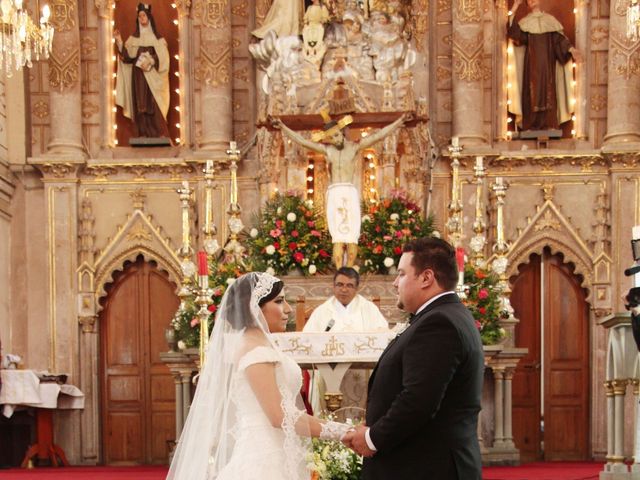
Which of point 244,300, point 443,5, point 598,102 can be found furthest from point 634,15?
point 244,300

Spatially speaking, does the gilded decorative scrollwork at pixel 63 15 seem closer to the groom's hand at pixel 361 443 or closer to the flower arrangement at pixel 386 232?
the flower arrangement at pixel 386 232

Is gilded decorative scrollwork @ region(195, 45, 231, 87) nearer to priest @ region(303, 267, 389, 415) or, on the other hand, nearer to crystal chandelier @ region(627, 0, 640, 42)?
priest @ region(303, 267, 389, 415)

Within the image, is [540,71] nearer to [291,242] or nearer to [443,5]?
[443,5]

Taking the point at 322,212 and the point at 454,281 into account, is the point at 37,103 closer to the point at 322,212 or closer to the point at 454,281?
the point at 322,212

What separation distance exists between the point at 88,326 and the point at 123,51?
408 cm

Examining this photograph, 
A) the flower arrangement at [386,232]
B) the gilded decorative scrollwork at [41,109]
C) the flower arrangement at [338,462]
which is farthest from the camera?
the gilded decorative scrollwork at [41,109]

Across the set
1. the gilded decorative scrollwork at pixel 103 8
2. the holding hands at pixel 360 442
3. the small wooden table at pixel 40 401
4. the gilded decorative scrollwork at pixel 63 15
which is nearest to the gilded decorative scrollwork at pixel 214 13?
the gilded decorative scrollwork at pixel 103 8

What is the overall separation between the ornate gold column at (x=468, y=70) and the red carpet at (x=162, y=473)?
4693mm

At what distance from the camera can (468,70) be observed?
48.8ft

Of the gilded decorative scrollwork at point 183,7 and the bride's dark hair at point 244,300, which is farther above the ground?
the gilded decorative scrollwork at point 183,7

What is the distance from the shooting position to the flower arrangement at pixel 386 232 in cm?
1299

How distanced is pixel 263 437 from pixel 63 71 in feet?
35.5

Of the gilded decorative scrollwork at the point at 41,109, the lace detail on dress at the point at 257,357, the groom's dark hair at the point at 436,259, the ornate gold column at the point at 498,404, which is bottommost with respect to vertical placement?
the ornate gold column at the point at 498,404

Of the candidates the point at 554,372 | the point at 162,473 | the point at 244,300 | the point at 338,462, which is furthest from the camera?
the point at 554,372
